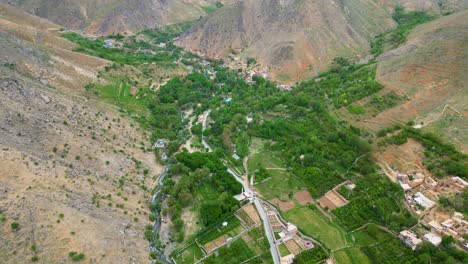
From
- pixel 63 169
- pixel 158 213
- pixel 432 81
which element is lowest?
pixel 158 213

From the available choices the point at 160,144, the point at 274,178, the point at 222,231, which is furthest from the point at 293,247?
the point at 160,144

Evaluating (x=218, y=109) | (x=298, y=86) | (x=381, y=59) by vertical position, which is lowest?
(x=218, y=109)

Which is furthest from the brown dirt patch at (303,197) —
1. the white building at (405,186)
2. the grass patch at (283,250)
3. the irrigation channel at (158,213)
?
the irrigation channel at (158,213)

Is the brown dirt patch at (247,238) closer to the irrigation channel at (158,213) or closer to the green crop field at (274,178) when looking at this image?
the green crop field at (274,178)

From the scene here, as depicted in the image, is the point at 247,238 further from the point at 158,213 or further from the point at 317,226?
the point at 158,213

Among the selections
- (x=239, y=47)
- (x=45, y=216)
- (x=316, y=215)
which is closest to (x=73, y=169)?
(x=45, y=216)

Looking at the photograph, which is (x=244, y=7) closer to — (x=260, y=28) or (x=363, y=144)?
(x=260, y=28)

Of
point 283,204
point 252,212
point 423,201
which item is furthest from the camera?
point 283,204
